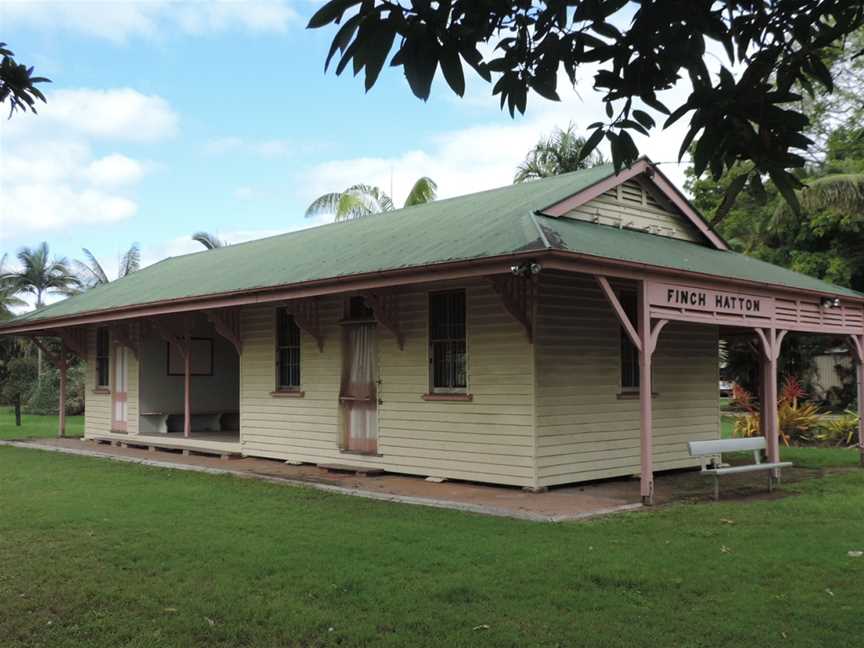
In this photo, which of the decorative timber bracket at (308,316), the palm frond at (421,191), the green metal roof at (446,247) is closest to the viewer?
the green metal roof at (446,247)

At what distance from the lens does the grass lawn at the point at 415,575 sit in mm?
5305

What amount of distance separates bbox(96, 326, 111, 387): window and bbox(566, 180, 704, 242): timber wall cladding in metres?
12.3

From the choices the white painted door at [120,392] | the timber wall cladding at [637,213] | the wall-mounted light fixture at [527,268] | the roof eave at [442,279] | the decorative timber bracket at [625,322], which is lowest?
the white painted door at [120,392]

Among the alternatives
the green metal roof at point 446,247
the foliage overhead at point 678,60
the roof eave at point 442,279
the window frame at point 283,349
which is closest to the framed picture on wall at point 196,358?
the green metal roof at point 446,247

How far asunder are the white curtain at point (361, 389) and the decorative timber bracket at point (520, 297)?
3.09 m

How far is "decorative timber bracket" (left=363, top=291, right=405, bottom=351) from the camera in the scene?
41.3 feet

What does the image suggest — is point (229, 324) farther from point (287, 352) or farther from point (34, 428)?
point (34, 428)

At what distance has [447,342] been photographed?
1223 cm

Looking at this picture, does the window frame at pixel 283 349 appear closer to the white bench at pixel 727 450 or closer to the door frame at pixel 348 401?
the door frame at pixel 348 401

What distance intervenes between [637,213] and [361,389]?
5.11 meters

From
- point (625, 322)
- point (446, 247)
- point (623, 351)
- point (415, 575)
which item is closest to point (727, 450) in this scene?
point (623, 351)

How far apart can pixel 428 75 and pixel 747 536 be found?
263 inches

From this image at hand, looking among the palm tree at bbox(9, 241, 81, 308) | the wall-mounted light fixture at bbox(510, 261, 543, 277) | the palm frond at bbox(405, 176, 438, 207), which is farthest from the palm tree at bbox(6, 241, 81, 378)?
the wall-mounted light fixture at bbox(510, 261, 543, 277)

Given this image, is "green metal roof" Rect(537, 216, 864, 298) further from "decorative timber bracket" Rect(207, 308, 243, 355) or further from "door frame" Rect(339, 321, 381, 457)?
"decorative timber bracket" Rect(207, 308, 243, 355)
